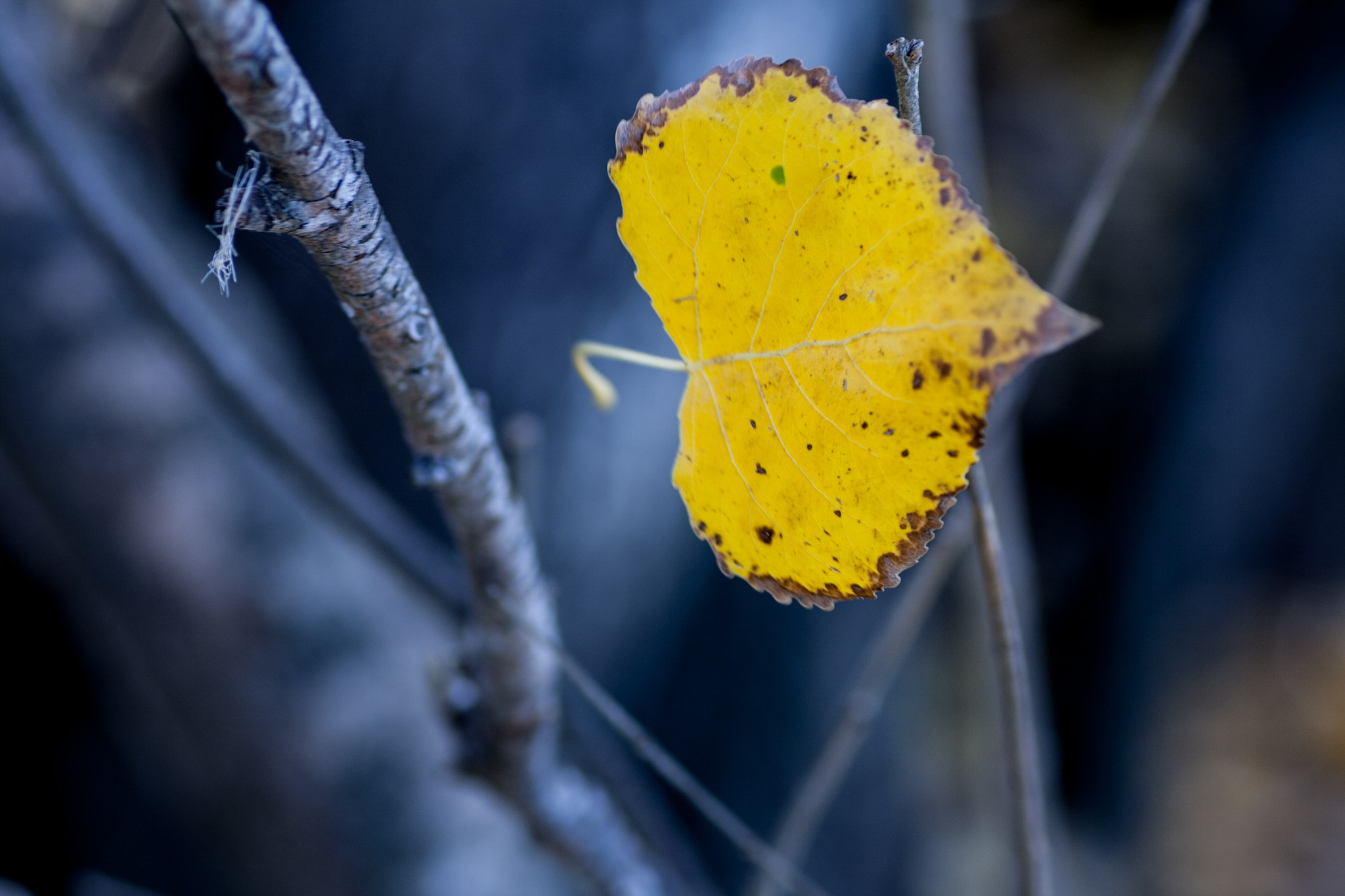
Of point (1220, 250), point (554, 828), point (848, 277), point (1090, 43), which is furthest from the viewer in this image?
point (1090, 43)

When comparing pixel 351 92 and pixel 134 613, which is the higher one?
pixel 351 92

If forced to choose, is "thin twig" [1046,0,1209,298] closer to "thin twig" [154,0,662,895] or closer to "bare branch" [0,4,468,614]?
"thin twig" [154,0,662,895]

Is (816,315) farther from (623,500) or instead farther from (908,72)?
(623,500)

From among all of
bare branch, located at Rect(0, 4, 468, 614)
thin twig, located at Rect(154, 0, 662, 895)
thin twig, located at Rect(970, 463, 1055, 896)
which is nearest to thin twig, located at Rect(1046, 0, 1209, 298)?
Result: thin twig, located at Rect(970, 463, 1055, 896)

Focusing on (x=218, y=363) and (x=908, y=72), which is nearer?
(x=908, y=72)

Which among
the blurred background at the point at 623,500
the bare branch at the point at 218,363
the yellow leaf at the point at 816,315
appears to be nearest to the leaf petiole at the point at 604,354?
the yellow leaf at the point at 816,315

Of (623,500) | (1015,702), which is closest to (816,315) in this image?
(1015,702)

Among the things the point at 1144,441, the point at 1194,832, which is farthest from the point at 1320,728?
the point at 1144,441

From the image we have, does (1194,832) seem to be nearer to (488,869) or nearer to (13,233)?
(488,869)
